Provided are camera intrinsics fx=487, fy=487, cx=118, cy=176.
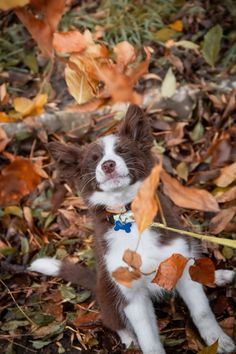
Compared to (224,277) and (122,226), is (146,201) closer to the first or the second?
(122,226)

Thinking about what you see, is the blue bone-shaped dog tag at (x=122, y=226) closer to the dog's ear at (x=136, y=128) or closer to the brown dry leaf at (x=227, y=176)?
the dog's ear at (x=136, y=128)

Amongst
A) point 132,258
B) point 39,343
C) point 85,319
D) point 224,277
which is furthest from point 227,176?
point 132,258

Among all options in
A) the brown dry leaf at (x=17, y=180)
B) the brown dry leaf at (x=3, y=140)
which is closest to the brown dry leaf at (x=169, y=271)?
the brown dry leaf at (x=17, y=180)

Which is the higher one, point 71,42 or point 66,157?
point 71,42

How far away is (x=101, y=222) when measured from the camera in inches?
121

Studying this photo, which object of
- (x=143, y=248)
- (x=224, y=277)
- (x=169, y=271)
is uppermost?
(x=169, y=271)

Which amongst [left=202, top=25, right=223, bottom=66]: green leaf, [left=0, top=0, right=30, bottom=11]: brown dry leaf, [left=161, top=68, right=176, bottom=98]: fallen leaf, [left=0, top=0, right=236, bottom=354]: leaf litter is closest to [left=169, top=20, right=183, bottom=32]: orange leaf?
[left=0, top=0, right=236, bottom=354]: leaf litter

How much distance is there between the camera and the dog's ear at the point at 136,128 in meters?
2.95

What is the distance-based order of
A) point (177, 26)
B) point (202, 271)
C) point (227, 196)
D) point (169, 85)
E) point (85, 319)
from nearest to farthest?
point (202, 271) → point (85, 319) → point (227, 196) → point (169, 85) → point (177, 26)

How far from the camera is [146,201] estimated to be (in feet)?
4.84

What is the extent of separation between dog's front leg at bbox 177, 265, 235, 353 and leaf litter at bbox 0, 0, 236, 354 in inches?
3.8

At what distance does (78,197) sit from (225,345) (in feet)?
6.14

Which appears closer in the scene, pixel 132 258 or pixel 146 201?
pixel 146 201

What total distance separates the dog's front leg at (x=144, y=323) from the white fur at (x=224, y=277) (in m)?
0.51
